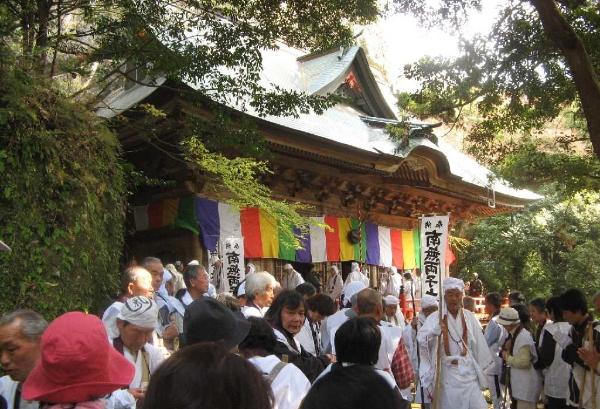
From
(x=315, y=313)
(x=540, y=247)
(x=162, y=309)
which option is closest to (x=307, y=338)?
(x=315, y=313)

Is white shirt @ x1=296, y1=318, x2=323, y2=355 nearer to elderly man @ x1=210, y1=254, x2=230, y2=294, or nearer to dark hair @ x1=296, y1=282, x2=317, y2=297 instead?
dark hair @ x1=296, y1=282, x2=317, y2=297

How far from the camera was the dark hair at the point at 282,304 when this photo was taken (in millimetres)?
3795

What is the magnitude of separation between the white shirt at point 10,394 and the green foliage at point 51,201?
2580mm

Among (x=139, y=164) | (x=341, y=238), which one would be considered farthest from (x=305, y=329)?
(x=341, y=238)

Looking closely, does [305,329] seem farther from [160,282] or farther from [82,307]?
[82,307]

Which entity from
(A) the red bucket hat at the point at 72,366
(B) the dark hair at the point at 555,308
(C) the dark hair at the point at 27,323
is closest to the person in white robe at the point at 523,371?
(B) the dark hair at the point at 555,308

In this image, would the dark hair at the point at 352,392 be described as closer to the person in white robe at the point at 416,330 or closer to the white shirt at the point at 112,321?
the white shirt at the point at 112,321

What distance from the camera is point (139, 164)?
11109mm

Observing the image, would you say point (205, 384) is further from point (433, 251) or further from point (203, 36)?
point (433, 251)

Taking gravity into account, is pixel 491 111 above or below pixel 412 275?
above

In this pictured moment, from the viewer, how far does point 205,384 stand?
4.74 ft

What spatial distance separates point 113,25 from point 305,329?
4217mm

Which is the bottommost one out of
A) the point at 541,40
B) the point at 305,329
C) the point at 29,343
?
the point at 305,329

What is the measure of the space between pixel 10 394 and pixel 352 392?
171 cm
